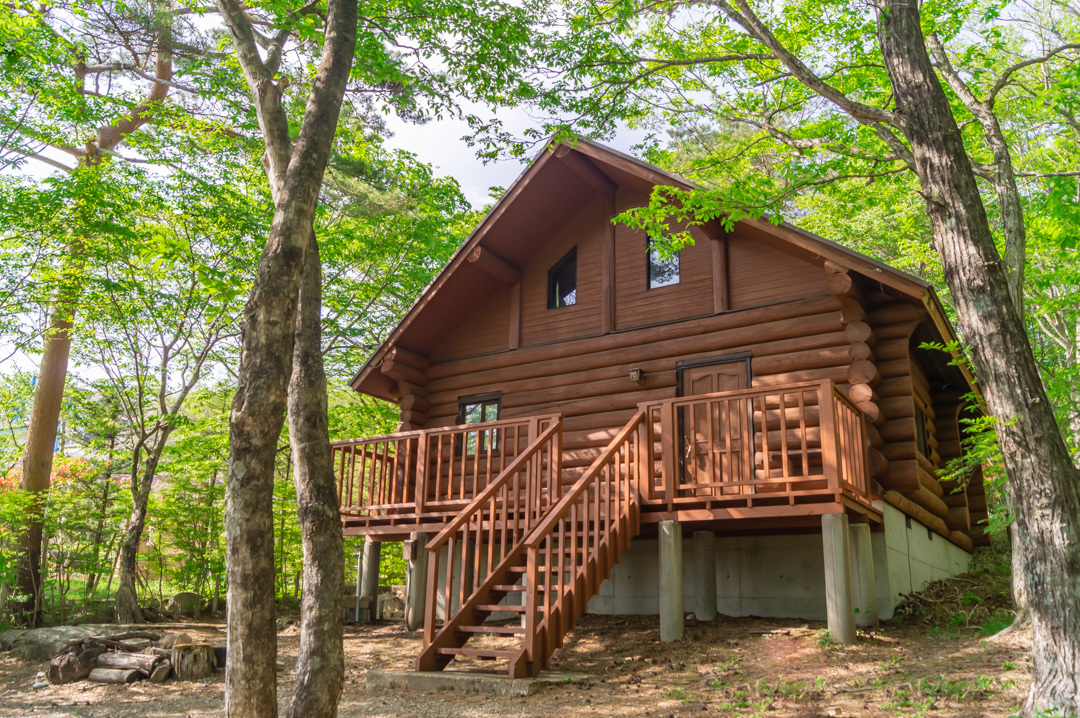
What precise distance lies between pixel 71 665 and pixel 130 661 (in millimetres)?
794

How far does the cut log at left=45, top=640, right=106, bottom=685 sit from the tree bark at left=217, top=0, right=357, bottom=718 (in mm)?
5969

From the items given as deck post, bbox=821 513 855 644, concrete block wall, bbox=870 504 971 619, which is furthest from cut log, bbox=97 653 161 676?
concrete block wall, bbox=870 504 971 619

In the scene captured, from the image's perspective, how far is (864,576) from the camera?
29.8 ft

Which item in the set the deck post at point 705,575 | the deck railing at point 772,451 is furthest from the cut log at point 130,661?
the deck post at point 705,575

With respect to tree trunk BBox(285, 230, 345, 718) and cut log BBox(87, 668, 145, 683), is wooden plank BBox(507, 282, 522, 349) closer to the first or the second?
tree trunk BBox(285, 230, 345, 718)

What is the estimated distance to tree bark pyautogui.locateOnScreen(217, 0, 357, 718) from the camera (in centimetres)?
505

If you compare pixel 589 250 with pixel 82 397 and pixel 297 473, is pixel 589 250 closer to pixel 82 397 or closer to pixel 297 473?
pixel 297 473

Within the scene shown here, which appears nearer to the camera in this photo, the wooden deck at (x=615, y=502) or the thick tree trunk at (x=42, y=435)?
the wooden deck at (x=615, y=502)

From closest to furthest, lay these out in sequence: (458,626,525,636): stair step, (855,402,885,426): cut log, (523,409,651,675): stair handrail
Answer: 1. (523,409,651,675): stair handrail
2. (458,626,525,636): stair step
3. (855,402,885,426): cut log

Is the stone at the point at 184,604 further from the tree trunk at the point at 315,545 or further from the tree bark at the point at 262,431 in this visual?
the tree bark at the point at 262,431

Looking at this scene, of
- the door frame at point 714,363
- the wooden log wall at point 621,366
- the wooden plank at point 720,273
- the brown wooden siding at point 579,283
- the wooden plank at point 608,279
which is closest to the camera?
the wooden log wall at point 621,366

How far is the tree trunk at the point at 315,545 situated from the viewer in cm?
594

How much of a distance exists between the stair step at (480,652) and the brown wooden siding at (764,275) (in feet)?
20.9

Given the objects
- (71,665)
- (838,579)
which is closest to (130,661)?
(71,665)
